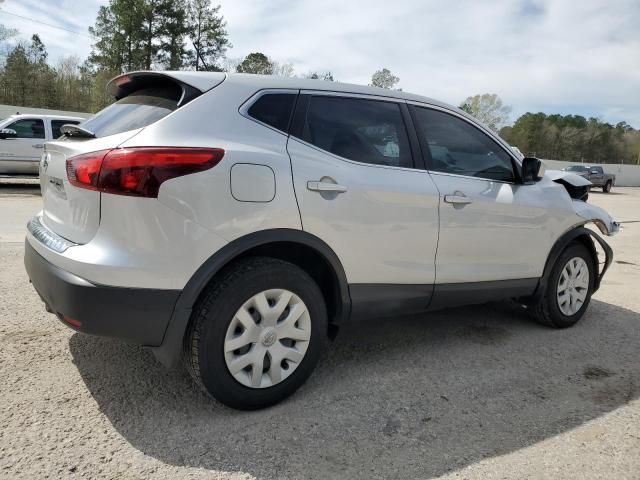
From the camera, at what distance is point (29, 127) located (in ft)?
42.6

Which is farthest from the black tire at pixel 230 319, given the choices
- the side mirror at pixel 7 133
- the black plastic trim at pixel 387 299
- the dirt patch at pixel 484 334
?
the side mirror at pixel 7 133

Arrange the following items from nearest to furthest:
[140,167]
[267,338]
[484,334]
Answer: [140,167]
[267,338]
[484,334]

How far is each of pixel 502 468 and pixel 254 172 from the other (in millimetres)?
1783

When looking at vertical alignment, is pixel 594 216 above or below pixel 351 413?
above

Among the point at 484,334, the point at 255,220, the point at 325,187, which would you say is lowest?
the point at 484,334

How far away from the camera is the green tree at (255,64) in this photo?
172ft

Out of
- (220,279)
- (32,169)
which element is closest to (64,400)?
(220,279)

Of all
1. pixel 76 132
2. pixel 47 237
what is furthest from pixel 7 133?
pixel 47 237

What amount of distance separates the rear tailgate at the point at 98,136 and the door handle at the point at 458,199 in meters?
1.57

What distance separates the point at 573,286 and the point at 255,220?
312cm

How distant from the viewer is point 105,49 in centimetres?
4828

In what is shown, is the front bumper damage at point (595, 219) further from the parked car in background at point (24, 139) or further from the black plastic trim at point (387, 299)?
the parked car in background at point (24, 139)

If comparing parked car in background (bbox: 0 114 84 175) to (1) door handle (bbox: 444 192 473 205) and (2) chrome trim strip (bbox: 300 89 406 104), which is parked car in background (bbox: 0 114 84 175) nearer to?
(2) chrome trim strip (bbox: 300 89 406 104)

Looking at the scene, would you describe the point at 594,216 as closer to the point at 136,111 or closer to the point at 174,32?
the point at 136,111
